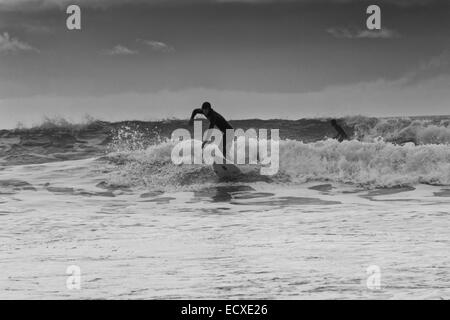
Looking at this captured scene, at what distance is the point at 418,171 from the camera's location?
48.8ft

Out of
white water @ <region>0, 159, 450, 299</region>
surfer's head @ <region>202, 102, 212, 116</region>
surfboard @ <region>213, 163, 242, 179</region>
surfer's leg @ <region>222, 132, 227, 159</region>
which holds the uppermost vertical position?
surfer's head @ <region>202, 102, 212, 116</region>

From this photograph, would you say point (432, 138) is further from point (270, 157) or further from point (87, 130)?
point (87, 130)

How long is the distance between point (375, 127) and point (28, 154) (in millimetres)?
14728

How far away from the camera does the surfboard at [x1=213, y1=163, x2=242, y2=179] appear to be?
49.7 ft

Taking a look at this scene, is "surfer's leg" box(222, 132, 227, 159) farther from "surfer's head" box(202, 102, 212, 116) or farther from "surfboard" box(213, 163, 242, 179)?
"surfer's head" box(202, 102, 212, 116)

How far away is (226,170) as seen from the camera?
15492 millimetres

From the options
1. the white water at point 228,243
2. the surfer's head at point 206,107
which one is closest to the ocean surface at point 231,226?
the white water at point 228,243

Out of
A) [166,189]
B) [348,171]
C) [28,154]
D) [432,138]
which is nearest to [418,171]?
[348,171]

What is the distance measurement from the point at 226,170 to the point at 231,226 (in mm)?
6603

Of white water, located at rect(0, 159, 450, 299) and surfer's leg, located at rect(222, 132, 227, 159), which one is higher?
surfer's leg, located at rect(222, 132, 227, 159)

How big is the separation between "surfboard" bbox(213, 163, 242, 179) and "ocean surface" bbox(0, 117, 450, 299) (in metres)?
0.23

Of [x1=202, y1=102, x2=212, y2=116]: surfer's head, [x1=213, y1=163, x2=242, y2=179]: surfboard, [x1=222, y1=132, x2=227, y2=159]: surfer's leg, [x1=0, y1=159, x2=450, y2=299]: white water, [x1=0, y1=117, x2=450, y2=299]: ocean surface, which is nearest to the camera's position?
[x1=0, y1=159, x2=450, y2=299]: white water

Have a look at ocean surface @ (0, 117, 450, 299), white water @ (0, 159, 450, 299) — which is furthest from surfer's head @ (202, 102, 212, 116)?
white water @ (0, 159, 450, 299)

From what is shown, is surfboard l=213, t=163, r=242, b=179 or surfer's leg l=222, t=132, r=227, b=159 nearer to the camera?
surfboard l=213, t=163, r=242, b=179
